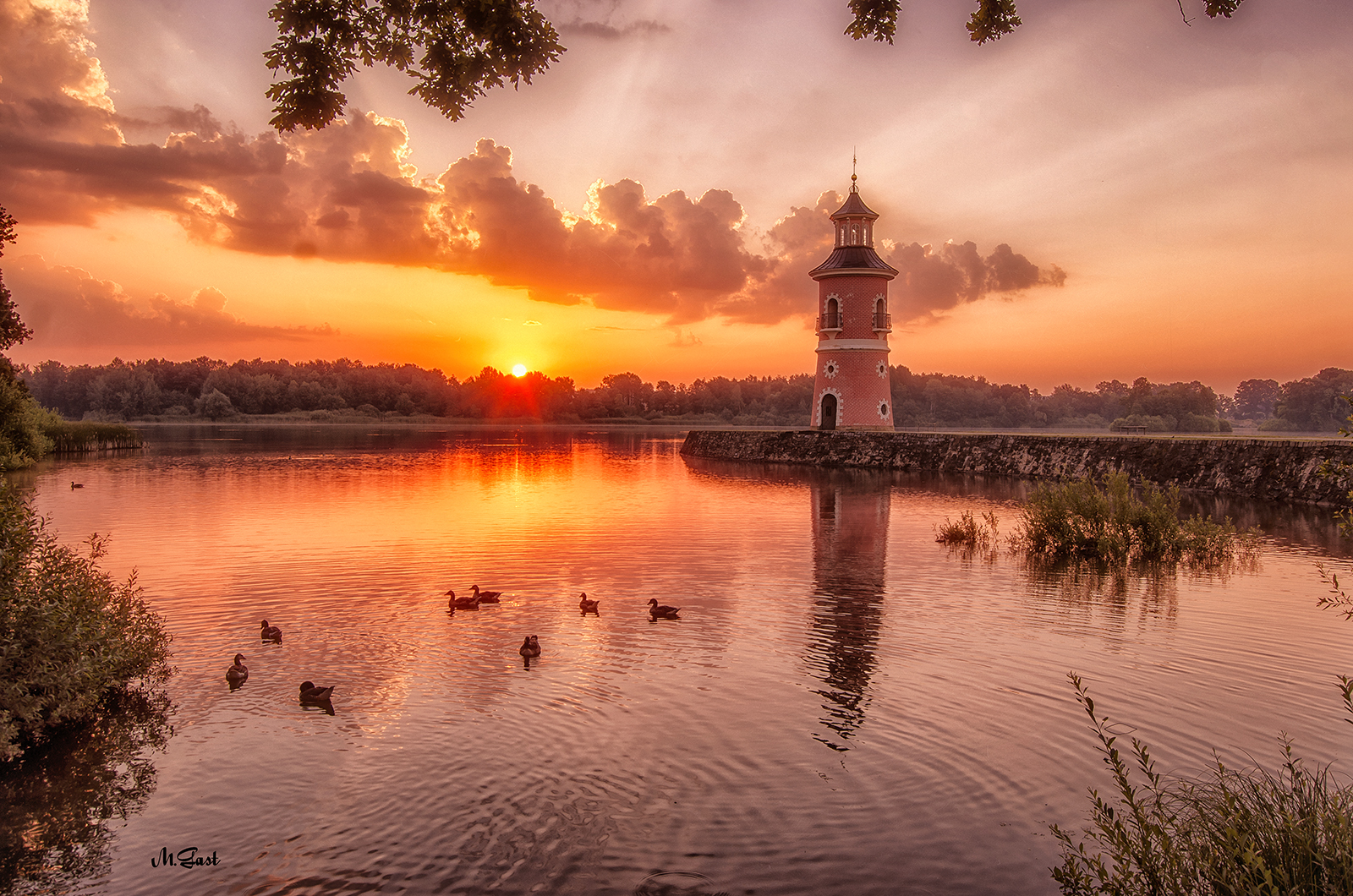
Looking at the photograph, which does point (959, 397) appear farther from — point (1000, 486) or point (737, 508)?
point (737, 508)

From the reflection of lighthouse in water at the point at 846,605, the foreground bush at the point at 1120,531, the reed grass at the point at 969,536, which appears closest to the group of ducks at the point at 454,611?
the reflection of lighthouse in water at the point at 846,605

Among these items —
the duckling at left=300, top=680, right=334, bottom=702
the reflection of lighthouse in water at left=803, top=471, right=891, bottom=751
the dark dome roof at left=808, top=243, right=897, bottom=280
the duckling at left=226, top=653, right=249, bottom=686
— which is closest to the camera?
the duckling at left=300, top=680, right=334, bottom=702

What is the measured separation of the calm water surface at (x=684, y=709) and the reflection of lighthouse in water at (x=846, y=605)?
93 millimetres

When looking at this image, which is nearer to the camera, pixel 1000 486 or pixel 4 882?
pixel 4 882

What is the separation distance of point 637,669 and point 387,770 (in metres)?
4.30

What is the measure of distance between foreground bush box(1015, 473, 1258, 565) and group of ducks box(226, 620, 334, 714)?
57.1 feet

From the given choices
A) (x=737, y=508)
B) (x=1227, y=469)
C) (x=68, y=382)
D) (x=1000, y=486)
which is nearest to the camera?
(x=737, y=508)

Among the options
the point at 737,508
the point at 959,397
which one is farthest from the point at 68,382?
the point at 737,508

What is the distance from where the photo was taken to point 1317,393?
10431 cm

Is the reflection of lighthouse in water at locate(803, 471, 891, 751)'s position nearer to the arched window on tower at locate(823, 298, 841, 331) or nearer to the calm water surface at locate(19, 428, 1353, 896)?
the calm water surface at locate(19, 428, 1353, 896)

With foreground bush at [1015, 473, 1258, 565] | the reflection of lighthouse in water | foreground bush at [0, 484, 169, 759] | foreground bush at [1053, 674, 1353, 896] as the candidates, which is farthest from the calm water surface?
foreground bush at [1015, 473, 1258, 565]

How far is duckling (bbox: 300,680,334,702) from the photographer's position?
10.7m

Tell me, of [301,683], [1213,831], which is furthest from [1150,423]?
[1213,831]

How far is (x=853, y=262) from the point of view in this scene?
2301 inches
